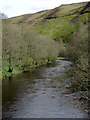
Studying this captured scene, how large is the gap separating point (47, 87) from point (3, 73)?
39.2 feet

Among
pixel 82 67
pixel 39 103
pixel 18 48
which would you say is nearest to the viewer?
pixel 39 103

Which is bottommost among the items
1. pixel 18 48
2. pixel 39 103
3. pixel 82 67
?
pixel 39 103

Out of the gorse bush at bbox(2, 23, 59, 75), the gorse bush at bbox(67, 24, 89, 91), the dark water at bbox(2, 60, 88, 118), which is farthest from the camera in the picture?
the gorse bush at bbox(2, 23, 59, 75)

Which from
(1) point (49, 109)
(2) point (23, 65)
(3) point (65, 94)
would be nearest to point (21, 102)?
(1) point (49, 109)

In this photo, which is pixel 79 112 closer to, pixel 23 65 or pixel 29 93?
pixel 29 93

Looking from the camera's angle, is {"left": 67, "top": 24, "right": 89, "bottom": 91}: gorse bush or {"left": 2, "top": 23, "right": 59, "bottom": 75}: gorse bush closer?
{"left": 67, "top": 24, "right": 89, "bottom": 91}: gorse bush

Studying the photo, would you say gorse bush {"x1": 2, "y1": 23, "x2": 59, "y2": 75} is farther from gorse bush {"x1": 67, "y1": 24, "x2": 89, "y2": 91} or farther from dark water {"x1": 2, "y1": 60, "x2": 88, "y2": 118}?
gorse bush {"x1": 67, "y1": 24, "x2": 89, "y2": 91}

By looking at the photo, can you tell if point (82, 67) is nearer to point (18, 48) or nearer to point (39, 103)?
point (39, 103)

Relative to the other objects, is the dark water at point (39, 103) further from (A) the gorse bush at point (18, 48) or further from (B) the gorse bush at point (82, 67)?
(A) the gorse bush at point (18, 48)

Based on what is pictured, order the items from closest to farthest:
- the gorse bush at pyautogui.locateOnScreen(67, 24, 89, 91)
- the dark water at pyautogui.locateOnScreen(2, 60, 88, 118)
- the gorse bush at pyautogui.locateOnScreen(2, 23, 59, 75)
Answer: the dark water at pyautogui.locateOnScreen(2, 60, 88, 118) < the gorse bush at pyautogui.locateOnScreen(67, 24, 89, 91) < the gorse bush at pyautogui.locateOnScreen(2, 23, 59, 75)

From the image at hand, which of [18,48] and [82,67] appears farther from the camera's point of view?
[18,48]

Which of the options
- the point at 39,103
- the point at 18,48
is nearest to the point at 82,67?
the point at 39,103

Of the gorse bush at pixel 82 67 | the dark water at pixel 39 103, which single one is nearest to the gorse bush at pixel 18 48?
the dark water at pixel 39 103

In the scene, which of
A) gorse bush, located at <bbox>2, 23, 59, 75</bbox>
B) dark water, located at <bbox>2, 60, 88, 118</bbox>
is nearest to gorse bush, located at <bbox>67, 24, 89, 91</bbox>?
dark water, located at <bbox>2, 60, 88, 118</bbox>
